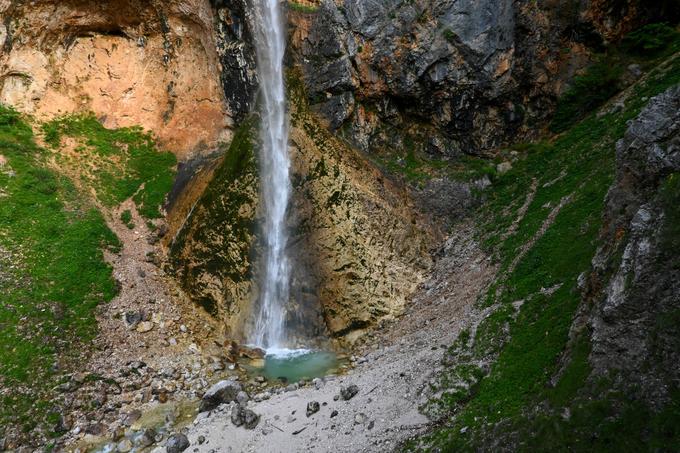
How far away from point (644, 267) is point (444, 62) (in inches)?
733

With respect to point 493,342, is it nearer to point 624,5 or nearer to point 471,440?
point 471,440

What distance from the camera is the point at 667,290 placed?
6410mm

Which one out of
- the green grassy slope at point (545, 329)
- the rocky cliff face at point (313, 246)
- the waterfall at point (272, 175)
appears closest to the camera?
the green grassy slope at point (545, 329)

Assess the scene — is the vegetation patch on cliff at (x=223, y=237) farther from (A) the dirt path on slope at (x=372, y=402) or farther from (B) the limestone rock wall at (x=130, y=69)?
(A) the dirt path on slope at (x=372, y=402)

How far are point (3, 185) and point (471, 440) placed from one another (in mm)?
20711

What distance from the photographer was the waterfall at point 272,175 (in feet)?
59.4

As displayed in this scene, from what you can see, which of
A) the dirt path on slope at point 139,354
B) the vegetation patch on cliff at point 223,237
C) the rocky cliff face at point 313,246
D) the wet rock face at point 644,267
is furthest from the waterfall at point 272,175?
the wet rock face at point 644,267

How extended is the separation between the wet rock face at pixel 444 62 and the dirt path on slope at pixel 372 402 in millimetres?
10302

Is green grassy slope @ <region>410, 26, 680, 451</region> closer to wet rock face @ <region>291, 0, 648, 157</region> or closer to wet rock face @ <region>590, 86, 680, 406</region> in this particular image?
wet rock face @ <region>590, 86, 680, 406</region>

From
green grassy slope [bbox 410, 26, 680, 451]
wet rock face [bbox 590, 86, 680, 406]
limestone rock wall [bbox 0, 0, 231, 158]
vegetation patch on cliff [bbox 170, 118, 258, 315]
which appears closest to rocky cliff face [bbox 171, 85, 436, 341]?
vegetation patch on cliff [bbox 170, 118, 258, 315]

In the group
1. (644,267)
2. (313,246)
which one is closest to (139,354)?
(313,246)

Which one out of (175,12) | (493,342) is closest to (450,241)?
(493,342)

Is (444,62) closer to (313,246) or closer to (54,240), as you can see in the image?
(313,246)

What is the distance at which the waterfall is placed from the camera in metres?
18.1
